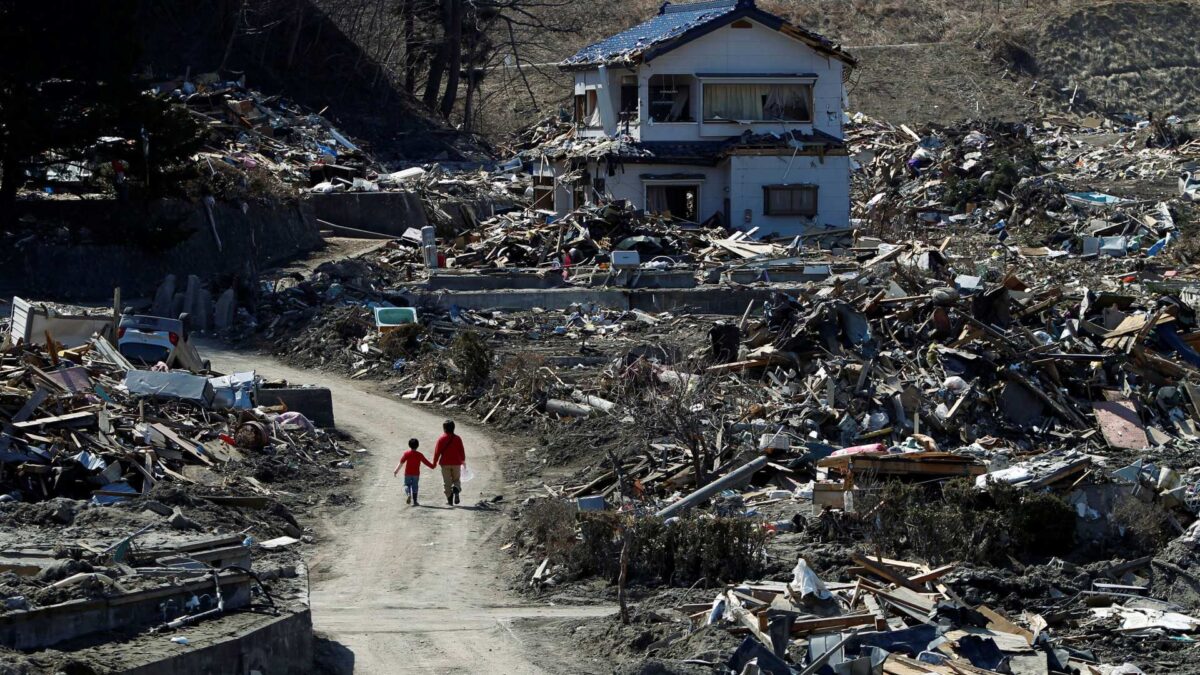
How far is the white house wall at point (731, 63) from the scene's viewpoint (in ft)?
122

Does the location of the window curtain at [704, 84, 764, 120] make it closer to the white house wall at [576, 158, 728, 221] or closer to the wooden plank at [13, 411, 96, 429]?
the white house wall at [576, 158, 728, 221]

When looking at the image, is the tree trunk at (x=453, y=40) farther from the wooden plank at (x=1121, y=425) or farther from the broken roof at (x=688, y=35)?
the wooden plank at (x=1121, y=425)

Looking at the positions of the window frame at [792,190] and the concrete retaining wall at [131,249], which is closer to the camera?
the concrete retaining wall at [131,249]

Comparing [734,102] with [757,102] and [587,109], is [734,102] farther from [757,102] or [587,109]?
[587,109]

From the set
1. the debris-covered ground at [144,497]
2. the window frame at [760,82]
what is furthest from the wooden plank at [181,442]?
the window frame at [760,82]

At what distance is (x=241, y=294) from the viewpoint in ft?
90.6

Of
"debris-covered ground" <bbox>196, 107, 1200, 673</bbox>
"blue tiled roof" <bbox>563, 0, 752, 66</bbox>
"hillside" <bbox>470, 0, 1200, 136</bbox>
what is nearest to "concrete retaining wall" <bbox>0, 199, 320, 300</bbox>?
"debris-covered ground" <bbox>196, 107, 1200, 673</bbox>

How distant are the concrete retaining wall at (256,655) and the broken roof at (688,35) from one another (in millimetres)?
27243

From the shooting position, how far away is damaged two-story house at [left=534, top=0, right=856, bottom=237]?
36.4 metres

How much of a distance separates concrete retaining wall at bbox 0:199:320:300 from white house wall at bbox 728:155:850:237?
34.8 feet

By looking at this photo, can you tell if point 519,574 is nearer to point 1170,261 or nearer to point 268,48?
point 1170,261

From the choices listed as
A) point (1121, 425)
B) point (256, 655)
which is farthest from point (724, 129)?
point (256, 655)

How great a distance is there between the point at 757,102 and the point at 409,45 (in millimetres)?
15853

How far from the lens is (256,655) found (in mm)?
10336
